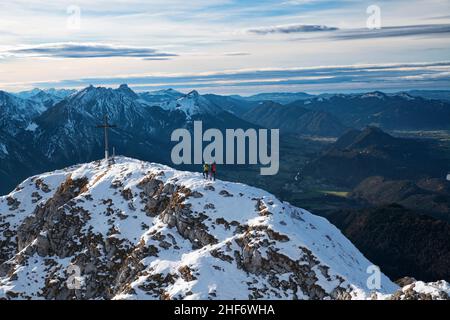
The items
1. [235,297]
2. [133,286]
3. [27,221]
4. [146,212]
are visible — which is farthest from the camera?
[27,221]

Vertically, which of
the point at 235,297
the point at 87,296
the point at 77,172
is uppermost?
the point at 77,172
